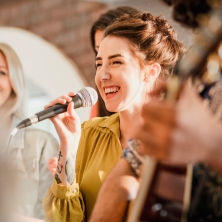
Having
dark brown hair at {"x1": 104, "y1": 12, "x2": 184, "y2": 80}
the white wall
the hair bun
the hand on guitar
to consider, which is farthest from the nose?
the white wall

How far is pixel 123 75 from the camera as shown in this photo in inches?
60.2

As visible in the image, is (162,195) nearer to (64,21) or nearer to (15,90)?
(15,90)

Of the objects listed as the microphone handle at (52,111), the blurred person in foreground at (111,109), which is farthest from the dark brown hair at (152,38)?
the microphone handle at (52,111)

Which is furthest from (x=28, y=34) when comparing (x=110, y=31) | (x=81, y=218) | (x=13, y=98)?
(x=81, y=218)

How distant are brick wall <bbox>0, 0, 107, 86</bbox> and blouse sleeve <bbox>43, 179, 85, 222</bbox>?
5.35ft

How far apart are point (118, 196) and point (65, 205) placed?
0.57 m

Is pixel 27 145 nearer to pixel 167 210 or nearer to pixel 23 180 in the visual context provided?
pixel 23 180

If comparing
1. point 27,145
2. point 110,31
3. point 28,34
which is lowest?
point 27,145

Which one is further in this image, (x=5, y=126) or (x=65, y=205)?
(x=5, y=126)

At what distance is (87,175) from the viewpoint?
1370 millimetres

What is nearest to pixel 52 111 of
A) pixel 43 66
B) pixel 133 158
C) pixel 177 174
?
pixel 133 158

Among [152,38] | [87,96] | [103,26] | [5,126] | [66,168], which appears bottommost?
[66,168]

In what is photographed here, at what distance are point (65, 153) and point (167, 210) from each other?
2.55 ft

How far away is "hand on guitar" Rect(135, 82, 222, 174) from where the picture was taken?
Answer: 589 millimetres
